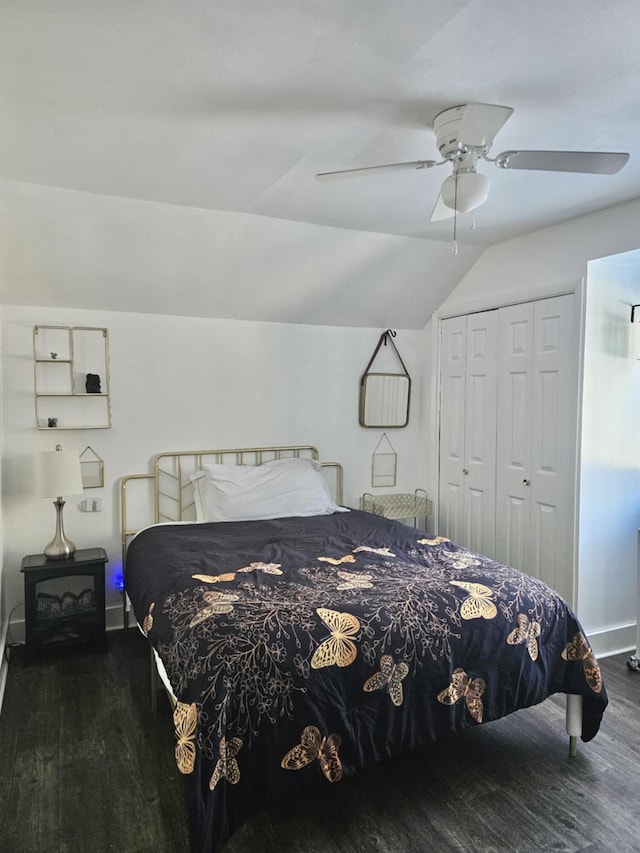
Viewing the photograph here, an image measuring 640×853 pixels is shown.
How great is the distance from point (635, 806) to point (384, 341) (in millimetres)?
3248

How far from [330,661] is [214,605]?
48cm

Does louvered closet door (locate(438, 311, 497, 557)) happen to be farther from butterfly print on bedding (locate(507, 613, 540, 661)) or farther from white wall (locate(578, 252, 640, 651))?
butterfly print on bedding (locate(507, 613, 540, 661))

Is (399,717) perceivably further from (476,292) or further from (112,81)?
(476,292)

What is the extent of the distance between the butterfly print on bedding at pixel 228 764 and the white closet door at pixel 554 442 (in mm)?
2321

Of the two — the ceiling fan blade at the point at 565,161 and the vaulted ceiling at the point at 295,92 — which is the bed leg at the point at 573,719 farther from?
the vaulted ceiling at the point at 295,92

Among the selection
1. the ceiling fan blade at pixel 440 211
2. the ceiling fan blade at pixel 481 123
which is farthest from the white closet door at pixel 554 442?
the ceiling fan blade at pixel 481 123

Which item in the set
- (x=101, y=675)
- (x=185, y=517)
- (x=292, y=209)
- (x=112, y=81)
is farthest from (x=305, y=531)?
(x=112, y=81)

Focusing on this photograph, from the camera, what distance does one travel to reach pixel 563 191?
2869 millimetres

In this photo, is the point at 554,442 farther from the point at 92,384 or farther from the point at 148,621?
the point at 92,384

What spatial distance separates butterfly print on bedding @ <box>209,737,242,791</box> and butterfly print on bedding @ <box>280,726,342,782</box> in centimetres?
15

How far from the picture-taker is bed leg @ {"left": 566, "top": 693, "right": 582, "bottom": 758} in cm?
236

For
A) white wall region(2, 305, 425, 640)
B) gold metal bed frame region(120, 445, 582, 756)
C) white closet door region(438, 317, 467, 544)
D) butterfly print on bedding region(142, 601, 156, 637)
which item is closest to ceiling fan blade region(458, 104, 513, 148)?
butterfly print on bedding region(142, 601, 156, 637)

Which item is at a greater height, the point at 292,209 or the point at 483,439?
the point at 292,209

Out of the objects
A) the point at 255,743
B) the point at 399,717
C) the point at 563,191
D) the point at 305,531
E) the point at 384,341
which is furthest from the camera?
the point at 384,341
